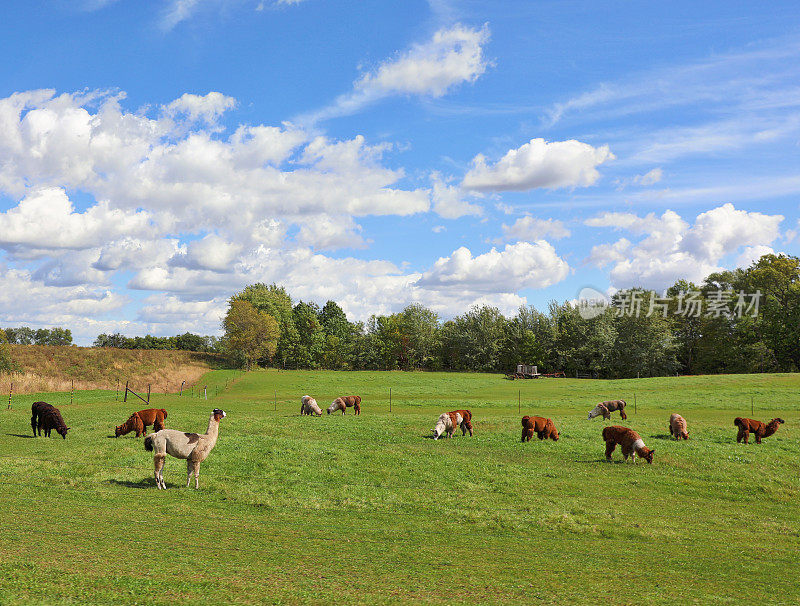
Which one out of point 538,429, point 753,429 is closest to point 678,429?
point 753,429

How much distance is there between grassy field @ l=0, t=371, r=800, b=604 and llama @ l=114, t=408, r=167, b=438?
0.81m

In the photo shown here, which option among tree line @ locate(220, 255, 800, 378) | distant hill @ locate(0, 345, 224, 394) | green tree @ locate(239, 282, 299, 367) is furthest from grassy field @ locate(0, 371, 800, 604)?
green tree @ locate(239, 282, 299, 367)

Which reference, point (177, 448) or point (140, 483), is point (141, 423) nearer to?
point (140, 483)

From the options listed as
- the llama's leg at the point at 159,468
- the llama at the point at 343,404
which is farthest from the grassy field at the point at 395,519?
the llama at the point at 343,404

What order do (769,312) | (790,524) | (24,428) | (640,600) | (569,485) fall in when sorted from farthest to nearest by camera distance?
(769,312)
(24,428)
(569,485)
(790,524)
(640,600)

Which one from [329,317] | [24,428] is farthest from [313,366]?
[24,428]

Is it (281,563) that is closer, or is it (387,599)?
(387,599)

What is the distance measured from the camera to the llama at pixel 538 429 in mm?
29719

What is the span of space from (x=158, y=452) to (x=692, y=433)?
29232 mm

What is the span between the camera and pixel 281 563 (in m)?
10.9

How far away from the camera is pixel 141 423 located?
28828 millimetres

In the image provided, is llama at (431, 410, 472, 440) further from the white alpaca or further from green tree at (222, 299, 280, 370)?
green tree at (222, 299, 280, 370)

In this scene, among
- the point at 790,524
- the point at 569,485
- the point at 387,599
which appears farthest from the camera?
the point at 569,485

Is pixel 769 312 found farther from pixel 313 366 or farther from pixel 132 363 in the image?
pixel 132 363
